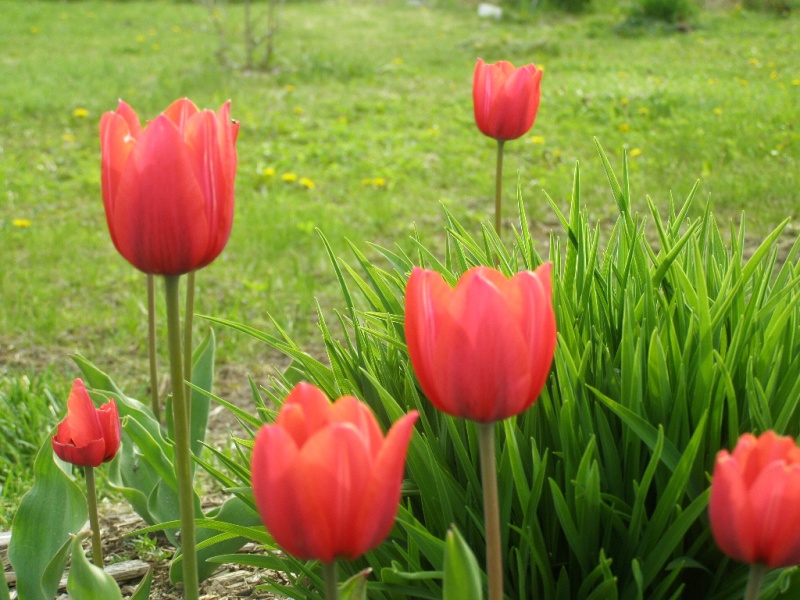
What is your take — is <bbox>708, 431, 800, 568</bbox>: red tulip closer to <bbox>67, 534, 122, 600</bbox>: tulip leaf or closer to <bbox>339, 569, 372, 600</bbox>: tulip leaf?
<bbox>339, 569, 372, 600</bbox>: tulip leaf

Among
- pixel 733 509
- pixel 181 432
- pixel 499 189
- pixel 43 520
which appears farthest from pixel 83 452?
pixel 499 189

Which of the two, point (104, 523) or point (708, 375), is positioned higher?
point (708, 375)

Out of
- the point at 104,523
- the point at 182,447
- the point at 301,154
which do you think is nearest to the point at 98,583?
the point at 182,447

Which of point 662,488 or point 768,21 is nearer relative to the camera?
point 662,488

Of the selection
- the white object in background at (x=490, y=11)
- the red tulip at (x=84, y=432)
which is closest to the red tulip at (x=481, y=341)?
the red tulip at (x=84, y=432)

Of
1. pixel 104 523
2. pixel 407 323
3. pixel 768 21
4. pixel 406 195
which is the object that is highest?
pixel 768 21

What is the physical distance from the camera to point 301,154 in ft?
18.2

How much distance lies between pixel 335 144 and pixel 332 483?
519 centimetres

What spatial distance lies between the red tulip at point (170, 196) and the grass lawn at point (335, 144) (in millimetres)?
796

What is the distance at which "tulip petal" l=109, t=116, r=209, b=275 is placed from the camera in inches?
38.1

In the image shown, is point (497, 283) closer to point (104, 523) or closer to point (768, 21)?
point (104, 523)

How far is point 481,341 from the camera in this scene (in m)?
0.87

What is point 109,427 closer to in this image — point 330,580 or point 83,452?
point 83,452

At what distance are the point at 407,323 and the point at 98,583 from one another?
1.87 feet
